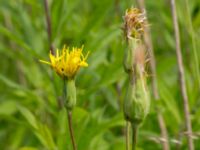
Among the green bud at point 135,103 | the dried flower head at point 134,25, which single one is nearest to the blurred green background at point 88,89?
the dried flower head at point 134,25

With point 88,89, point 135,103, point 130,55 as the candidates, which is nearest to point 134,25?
point 130,55

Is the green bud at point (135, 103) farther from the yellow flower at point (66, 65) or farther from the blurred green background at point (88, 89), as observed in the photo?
the blurred green background at point (88, 89)

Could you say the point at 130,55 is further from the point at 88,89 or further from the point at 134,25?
the point at 88,89

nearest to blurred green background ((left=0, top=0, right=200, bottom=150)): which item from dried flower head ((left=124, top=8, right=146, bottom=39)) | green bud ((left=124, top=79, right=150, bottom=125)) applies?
dried flower head ((left=124, top=8, right=146, bottom=39))

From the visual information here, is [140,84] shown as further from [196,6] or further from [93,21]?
[196,6]

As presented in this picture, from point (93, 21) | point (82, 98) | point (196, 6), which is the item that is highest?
point (196, 6)

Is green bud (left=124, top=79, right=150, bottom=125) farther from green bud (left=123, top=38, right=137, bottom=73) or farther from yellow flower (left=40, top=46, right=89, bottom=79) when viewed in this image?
yellow flower (left=40, top=46, right=89, bottom=79)

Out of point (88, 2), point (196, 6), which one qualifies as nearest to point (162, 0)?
point (196, 6)
